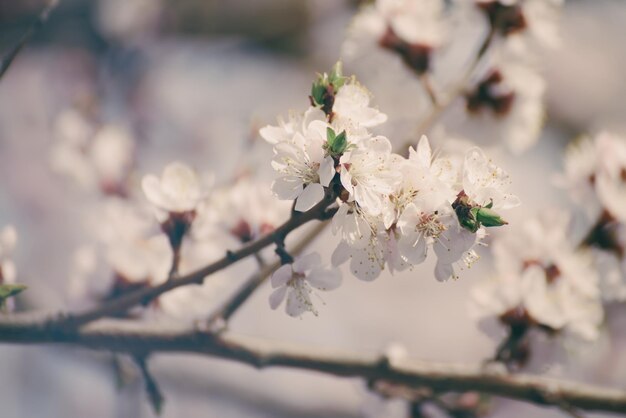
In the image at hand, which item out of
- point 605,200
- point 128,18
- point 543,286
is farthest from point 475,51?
point 128,18

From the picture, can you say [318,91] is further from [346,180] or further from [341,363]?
[341,363]

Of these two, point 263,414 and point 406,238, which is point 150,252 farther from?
point 263,414

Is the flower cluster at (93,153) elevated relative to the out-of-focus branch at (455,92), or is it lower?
elevated

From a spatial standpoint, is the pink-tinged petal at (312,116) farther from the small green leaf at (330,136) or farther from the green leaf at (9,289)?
the green leaf at (9,289)

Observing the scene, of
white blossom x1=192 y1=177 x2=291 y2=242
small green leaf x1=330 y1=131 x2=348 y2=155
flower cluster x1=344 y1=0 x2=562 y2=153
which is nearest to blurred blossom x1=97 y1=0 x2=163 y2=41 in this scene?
flower cluster x1=344 y1=0 x2=562 y2=153

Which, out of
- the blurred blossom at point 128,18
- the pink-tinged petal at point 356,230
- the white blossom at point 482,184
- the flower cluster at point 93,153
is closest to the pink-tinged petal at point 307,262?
the pink-tinged petal at point 356,230

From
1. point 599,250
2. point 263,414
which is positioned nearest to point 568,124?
point 263,414
